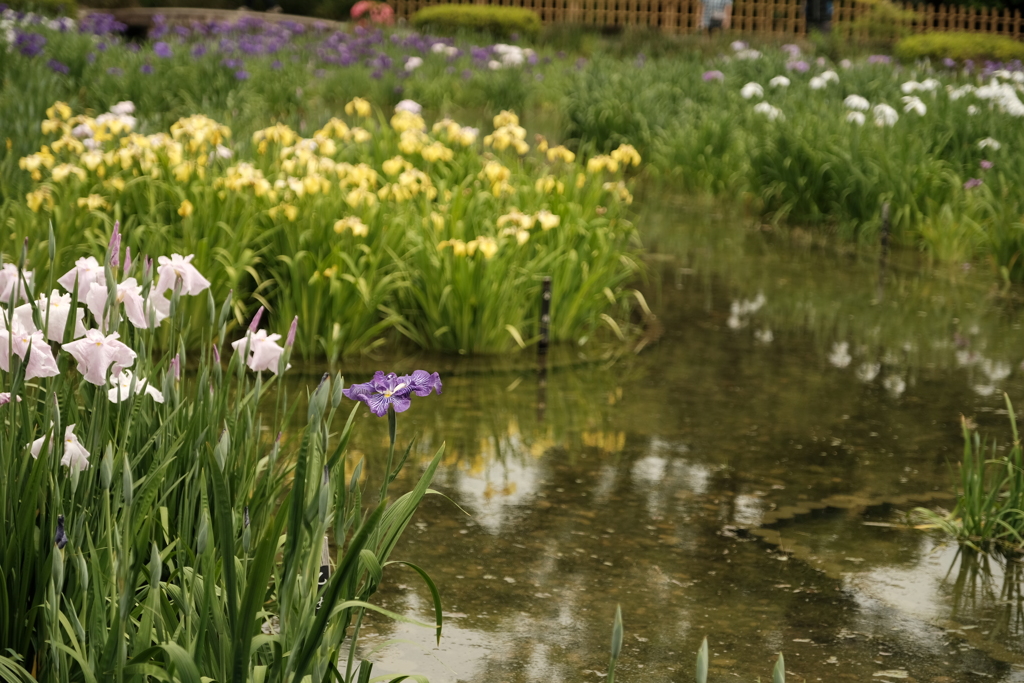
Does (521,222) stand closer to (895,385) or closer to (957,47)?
(895,385)

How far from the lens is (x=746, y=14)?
84.0ft

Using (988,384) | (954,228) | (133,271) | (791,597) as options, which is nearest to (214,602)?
(133,271)

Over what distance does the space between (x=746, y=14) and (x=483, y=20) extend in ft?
24.1

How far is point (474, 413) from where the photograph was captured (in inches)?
177

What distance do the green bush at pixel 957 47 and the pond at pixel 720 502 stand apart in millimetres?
14421

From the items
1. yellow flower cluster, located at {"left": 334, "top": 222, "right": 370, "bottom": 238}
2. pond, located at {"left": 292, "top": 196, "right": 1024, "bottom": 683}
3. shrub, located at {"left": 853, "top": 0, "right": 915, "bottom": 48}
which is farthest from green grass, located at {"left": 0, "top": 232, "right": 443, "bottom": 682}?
shrub, located at {"left": 853, "top": 0, "right": 915, "bottom": 48}

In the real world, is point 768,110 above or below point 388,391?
above

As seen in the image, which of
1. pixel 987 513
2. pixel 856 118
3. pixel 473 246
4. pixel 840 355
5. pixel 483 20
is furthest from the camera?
pixel 483 20

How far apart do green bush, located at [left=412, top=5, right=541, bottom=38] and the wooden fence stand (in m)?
2.31

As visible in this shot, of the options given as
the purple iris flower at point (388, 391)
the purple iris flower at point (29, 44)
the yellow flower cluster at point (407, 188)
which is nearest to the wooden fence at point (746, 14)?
the purple iris flower at point (29, 44)

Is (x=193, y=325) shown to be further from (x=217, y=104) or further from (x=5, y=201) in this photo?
(x=217, y=104)

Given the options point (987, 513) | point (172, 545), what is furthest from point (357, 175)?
point (172, 545)

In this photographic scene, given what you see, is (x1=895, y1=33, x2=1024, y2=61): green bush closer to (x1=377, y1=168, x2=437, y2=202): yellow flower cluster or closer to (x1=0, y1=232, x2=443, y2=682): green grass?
(x1=377, y1=168, x2=437, y2=202): yellow flower cluster

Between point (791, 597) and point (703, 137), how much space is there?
23.7ft
